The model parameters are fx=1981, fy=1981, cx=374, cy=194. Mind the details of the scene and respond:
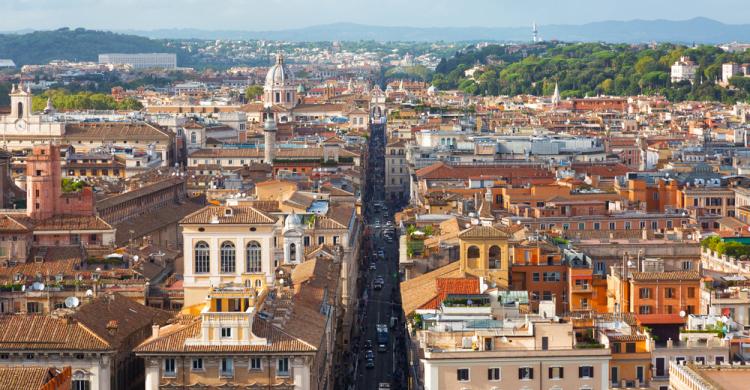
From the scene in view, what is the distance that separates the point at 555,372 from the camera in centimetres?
4666

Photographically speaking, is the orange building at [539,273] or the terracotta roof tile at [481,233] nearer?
the terracotta roof tile at [481,233]

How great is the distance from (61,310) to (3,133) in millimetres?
88776

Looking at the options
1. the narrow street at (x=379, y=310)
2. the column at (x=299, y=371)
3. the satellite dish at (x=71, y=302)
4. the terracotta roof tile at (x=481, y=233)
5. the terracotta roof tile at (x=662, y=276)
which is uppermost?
the terracotta roof tile at (x=481, y=233)

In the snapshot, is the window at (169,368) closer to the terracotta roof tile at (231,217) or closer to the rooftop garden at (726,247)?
the terracotta roof tile at (231,217)

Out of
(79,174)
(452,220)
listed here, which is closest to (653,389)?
(452,220)

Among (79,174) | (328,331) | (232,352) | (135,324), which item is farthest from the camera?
(79,174)

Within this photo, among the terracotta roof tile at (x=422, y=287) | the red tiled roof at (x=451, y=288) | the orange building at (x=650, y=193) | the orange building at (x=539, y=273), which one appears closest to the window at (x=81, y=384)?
the red tiled roof at (x=451, y=288)

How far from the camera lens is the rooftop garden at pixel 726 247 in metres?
67.6

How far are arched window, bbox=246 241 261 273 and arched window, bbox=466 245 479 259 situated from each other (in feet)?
23.1

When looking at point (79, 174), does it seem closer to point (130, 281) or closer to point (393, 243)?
point (393, 243)

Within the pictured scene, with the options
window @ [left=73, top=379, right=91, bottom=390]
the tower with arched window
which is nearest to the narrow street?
the tower with arched window

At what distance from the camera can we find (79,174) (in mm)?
113812

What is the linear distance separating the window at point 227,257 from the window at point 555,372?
12980 millimetres

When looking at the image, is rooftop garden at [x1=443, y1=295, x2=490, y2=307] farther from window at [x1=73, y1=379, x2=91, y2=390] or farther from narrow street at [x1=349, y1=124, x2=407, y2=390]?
window at [x1=73, y1=379, x2=91, y2=390]
